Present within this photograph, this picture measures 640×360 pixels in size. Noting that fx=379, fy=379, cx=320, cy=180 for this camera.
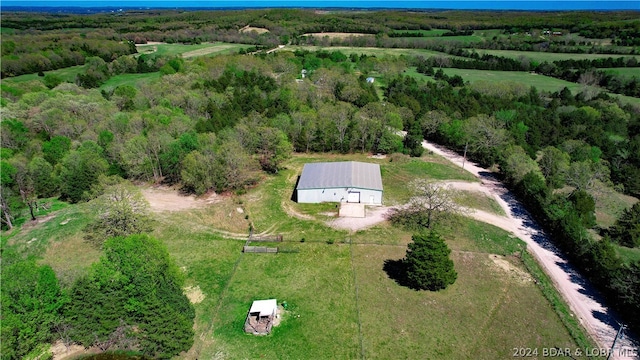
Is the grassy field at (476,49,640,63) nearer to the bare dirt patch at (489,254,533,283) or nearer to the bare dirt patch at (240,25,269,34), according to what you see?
the bare dirt patch at (240,25,269,34)

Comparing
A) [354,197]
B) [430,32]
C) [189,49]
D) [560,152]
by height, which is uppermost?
[430,32]

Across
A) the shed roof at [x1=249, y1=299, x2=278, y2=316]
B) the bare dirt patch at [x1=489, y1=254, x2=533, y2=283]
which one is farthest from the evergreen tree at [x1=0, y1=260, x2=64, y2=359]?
the bare dirt patch at [x1=489, y1=254, x2=533, y2=283]

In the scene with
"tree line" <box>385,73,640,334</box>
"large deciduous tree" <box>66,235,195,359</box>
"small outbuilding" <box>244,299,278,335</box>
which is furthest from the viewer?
"tree line" <box>385,73,640,334</box>

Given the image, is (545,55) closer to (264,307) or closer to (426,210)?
(426,210)

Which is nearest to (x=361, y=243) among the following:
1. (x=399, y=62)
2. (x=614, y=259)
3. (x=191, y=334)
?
(x=191, y=334)

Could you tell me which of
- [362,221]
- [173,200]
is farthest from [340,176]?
[173,200]

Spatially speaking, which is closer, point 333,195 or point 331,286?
point 331,286

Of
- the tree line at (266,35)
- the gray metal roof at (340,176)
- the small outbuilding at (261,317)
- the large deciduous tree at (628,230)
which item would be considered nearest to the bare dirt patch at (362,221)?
the gray metal roof at (340,176)
